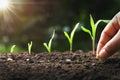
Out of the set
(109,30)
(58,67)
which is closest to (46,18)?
(109,30)

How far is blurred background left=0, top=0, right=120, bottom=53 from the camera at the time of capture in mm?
5359

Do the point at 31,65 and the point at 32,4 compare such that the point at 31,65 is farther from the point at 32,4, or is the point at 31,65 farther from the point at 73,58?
the point at 32,4

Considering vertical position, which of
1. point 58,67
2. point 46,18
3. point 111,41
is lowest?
point 58,67

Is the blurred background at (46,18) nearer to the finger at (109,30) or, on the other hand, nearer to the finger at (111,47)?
the finger at (109,30)

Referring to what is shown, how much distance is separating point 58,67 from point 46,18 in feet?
12.3

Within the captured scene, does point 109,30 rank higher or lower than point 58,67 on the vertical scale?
higher

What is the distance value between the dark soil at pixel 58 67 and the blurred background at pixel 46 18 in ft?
10.1

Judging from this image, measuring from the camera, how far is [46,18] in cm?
556

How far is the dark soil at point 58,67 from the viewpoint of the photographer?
5.41 feet

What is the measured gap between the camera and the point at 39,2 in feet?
18.1

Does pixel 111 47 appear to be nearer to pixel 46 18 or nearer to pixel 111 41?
pixel 111 41

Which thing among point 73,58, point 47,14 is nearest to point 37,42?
point 47,14

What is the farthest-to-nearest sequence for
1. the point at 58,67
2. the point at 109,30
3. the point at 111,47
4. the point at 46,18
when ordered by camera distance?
the point at 46,18
the point at 109,30
the point at 111,47
the point at 58,67

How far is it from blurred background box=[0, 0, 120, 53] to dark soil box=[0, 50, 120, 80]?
3073mm
